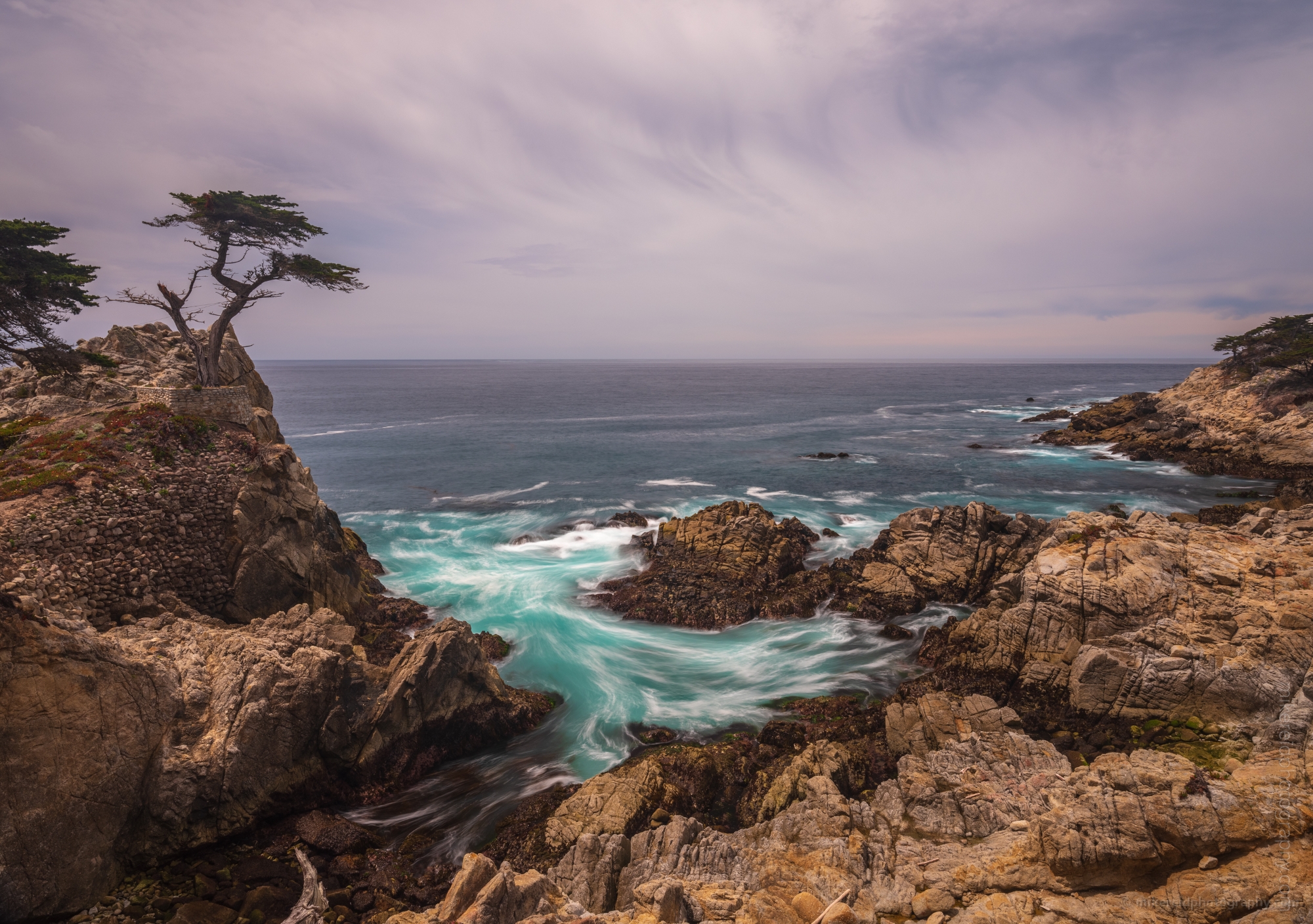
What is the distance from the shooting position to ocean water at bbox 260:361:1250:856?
18.9 meters

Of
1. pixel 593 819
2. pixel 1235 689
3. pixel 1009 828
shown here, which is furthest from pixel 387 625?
pixel 1235 689

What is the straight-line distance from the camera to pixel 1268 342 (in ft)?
221

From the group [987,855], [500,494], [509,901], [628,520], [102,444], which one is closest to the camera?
[509,901]

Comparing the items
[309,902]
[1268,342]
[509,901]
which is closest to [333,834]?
[309,902]

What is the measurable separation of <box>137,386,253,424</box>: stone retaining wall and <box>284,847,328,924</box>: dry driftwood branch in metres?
18.3

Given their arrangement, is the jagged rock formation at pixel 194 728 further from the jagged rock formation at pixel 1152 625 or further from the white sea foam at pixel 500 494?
the white sea foam at pixel 500 494

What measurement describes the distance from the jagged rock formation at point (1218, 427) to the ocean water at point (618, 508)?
3.43 metres

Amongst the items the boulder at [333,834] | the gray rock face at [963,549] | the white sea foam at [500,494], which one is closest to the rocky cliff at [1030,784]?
the boulder at [333,834]

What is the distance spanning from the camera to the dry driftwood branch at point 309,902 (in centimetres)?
984

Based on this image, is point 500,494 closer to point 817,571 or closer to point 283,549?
point 283,549

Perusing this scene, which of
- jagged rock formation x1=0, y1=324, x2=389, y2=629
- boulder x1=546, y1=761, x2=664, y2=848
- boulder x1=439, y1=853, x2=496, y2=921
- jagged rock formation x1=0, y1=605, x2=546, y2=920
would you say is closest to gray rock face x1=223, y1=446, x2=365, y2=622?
jagged rock formation x1=0, y1=324, x2=389, y2=629

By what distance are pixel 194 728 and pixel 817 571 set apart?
23.9 meters

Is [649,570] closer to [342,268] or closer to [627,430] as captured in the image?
[342,268]

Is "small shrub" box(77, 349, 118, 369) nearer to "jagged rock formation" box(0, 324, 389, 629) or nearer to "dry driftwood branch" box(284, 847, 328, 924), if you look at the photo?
"jagged rock formation" box(0, 324, 389, 629)
